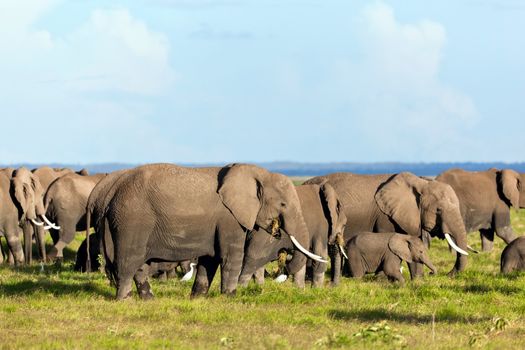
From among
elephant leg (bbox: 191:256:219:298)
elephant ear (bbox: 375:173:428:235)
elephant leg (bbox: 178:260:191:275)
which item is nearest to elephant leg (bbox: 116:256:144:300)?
elephant leg (bbox: 191:256:219:298)

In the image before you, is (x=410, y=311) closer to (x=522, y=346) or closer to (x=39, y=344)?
(x=522, y=346)

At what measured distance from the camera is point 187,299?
1772 centimetres

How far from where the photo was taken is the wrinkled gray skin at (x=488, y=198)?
30.0m

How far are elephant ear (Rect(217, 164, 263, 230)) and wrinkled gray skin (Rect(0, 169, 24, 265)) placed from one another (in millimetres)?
10312

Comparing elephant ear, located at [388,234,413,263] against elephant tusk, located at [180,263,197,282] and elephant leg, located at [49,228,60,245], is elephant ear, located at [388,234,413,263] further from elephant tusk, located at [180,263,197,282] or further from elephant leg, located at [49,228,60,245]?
elephant leg, located at [49,228,60,245]

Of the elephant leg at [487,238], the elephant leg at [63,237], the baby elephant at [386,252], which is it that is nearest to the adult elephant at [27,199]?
the elephant leg at [63,237]

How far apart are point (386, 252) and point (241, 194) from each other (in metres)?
4.67

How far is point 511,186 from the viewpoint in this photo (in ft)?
99.5

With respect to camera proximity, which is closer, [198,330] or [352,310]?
[198,330]

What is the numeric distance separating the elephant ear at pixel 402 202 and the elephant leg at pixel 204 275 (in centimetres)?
539

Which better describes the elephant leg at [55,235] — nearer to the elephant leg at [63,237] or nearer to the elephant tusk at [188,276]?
the elephant leg at [63,237]

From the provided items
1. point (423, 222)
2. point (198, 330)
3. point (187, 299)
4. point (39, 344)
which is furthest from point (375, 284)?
point (39, 344)

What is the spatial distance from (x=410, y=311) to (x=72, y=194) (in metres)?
13.7

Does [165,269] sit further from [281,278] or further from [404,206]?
[404,206]
